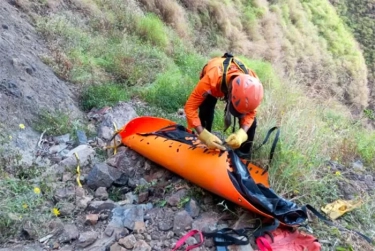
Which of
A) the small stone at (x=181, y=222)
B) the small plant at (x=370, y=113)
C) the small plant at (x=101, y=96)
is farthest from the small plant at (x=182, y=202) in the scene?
the small plant at (x=370, y=113)

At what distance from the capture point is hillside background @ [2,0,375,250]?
3.50 m

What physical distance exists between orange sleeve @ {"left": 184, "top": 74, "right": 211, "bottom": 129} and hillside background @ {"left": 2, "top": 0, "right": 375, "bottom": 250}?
605mm

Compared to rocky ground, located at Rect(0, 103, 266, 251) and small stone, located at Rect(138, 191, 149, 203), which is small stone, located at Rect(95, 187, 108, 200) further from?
small stone, located at Rect(138, 191, 149, 203)

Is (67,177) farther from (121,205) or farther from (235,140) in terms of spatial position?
(235,140)

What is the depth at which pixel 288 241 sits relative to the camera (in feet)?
8.98

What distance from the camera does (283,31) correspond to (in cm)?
1203

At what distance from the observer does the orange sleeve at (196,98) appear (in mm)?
3244

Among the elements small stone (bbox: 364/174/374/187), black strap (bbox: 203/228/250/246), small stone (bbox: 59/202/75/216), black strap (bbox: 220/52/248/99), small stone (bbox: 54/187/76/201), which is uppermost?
black strap (bbox: 220/52/248/99)

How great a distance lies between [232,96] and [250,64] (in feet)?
15.0

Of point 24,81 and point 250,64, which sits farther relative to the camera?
point 250,64

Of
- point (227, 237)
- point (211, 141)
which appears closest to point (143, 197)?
point (211, 141)

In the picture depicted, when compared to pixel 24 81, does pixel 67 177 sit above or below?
above

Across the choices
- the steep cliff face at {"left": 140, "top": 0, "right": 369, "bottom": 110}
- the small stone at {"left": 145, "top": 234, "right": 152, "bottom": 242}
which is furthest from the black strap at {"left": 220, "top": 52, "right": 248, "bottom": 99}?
the steep cliff face at {"left": 140, "top": 0, "right": 369, "bottom": 110}

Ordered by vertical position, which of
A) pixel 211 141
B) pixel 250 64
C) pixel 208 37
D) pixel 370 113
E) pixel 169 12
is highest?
pixel 211 141
